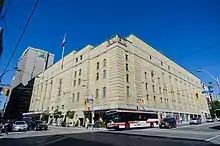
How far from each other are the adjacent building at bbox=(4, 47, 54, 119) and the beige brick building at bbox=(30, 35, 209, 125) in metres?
47.7

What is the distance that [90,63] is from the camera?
165ft

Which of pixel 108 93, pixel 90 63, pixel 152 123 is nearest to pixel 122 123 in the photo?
pixel 152 123

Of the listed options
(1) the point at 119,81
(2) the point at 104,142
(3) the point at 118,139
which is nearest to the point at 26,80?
(1) the point at 119,81

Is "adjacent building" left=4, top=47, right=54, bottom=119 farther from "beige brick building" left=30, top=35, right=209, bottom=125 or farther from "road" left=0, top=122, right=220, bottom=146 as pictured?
"road" left=0, top=122, right=220, bottom=146

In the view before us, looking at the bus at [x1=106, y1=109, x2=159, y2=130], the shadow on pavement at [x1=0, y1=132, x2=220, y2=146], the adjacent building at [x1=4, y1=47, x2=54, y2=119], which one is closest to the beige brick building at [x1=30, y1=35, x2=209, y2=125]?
the bus at [x1=106, y1=109, x2=159, y2=130]

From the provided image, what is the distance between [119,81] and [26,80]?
103m

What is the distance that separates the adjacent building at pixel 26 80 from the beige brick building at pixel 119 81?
157 feet

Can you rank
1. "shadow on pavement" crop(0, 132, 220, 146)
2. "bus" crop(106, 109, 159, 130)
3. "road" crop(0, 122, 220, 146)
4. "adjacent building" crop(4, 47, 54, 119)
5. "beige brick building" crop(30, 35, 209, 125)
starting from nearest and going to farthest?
"shadow on pavement" crop(0, 132, 220, 146)
"road" crop(0, 122, 220, 146)
"bus" crop(106, 109, 159, 130)
"beige brick building" crop(30, 35, 209, 125)
"adjacent building" crop(4, 47, 54, 119)

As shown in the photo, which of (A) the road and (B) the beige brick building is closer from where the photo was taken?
(A) the road

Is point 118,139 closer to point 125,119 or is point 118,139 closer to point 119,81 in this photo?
point 125,119

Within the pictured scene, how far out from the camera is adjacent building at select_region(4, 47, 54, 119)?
373 ft

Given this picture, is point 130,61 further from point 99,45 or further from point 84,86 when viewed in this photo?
point 84,86

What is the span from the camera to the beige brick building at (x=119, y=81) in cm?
4088

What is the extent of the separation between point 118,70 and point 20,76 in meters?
104
